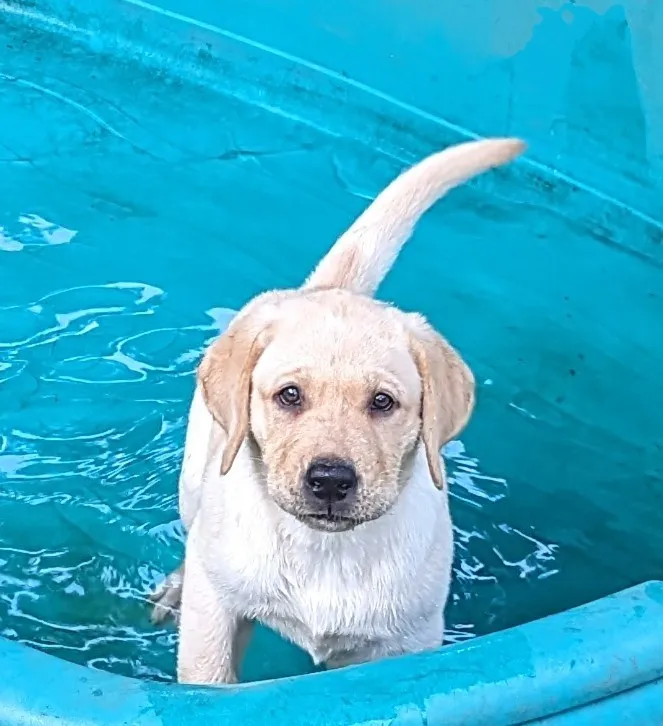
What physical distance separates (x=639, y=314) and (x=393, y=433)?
7.99 feet

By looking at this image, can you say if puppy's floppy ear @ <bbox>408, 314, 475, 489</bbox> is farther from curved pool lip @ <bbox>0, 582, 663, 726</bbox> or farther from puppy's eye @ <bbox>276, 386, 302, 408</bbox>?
curved pool lip @ <bbox>0, 582, 663, 726</bbox>

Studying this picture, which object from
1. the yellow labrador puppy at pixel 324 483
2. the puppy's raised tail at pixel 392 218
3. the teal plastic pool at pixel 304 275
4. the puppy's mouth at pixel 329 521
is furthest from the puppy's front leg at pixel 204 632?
the puppy's raised tail at pixel 392 218

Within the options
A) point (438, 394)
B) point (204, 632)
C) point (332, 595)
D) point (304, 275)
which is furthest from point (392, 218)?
point (304, 275)

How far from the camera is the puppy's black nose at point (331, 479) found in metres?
2.14

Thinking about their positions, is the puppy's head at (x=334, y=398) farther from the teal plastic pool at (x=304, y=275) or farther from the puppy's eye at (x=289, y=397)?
the teal plastic pool at (x=304, y=275)

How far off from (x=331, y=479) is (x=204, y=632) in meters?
0.60

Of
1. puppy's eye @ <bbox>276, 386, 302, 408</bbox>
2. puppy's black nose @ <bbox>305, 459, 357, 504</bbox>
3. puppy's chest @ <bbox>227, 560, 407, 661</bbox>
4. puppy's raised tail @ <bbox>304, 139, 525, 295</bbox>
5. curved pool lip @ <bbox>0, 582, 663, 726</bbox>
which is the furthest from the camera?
puppy's raised tail @ <bbox>304, 139, 525, 295</bbox>

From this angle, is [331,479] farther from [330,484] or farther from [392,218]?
[392,218]

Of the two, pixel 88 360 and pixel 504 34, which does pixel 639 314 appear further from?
pixel 88 360

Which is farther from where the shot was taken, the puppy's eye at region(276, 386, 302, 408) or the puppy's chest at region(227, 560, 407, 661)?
the puppy's chest at region(227, 560, 407, 661)

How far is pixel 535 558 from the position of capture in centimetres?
347

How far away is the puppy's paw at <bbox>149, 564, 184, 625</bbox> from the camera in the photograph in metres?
3.17

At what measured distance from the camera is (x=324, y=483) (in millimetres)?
2148

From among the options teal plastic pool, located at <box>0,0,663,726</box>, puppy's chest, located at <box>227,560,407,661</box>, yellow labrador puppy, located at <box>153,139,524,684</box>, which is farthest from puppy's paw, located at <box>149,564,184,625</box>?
puppy's chest, located at <box>227,560,407,661</box>
